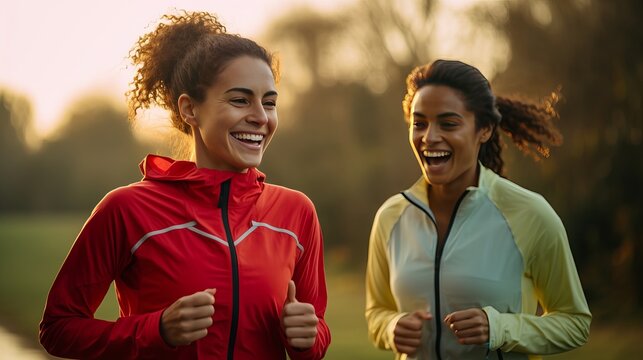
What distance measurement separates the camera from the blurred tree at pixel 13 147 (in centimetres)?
1889

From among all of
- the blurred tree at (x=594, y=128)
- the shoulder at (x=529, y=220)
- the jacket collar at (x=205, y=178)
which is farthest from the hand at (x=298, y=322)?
the blurred tree at (x=594, y=128)

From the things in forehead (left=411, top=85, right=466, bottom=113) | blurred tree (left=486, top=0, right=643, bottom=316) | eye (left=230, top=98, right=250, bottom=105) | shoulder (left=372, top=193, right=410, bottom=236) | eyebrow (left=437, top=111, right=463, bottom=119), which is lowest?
shoulder (left=372, top=193, right=410, bottom=236)

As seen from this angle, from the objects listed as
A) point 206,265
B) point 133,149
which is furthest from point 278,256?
point 133,149

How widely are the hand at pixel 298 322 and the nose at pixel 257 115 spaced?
20.9 inches

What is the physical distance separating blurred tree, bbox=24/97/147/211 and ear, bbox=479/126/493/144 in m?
22.6

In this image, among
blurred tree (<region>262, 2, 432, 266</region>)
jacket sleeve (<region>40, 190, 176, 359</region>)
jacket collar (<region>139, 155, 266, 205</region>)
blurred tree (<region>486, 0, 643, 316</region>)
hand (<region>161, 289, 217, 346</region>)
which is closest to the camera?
hand (<region>161, 289, 217, 346</region>)

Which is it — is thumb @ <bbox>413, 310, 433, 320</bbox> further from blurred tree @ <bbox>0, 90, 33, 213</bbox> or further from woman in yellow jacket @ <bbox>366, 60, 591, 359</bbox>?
blurred tree @ <bbox>0, 90, 33, 213</bbox>

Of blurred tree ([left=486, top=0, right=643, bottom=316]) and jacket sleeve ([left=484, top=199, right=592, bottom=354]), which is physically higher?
blurred tree ([left=486, top=0, right=643, bottom=316])

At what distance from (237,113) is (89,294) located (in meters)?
0.73

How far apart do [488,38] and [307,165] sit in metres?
8.87

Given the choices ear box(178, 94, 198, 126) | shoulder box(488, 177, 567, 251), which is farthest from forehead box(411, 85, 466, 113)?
ear box(178, 94, 198, 126)

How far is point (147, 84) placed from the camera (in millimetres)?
2887

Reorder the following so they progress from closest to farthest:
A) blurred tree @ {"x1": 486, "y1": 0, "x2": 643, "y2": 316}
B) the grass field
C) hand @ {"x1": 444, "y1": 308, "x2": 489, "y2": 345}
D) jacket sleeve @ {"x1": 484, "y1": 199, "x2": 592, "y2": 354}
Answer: hand @ {"x1": 444, "y1": 308, "x2": 489, "y2": 345}
jacket sleeve @ {"x1": 484, "y1": 199, "x2": 592, "y2": 354}
the grass field
blurred tree @ {"x1": 486, "y1": 0, "x2": 643, "y2": 316}

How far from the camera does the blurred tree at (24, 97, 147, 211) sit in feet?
83.5
